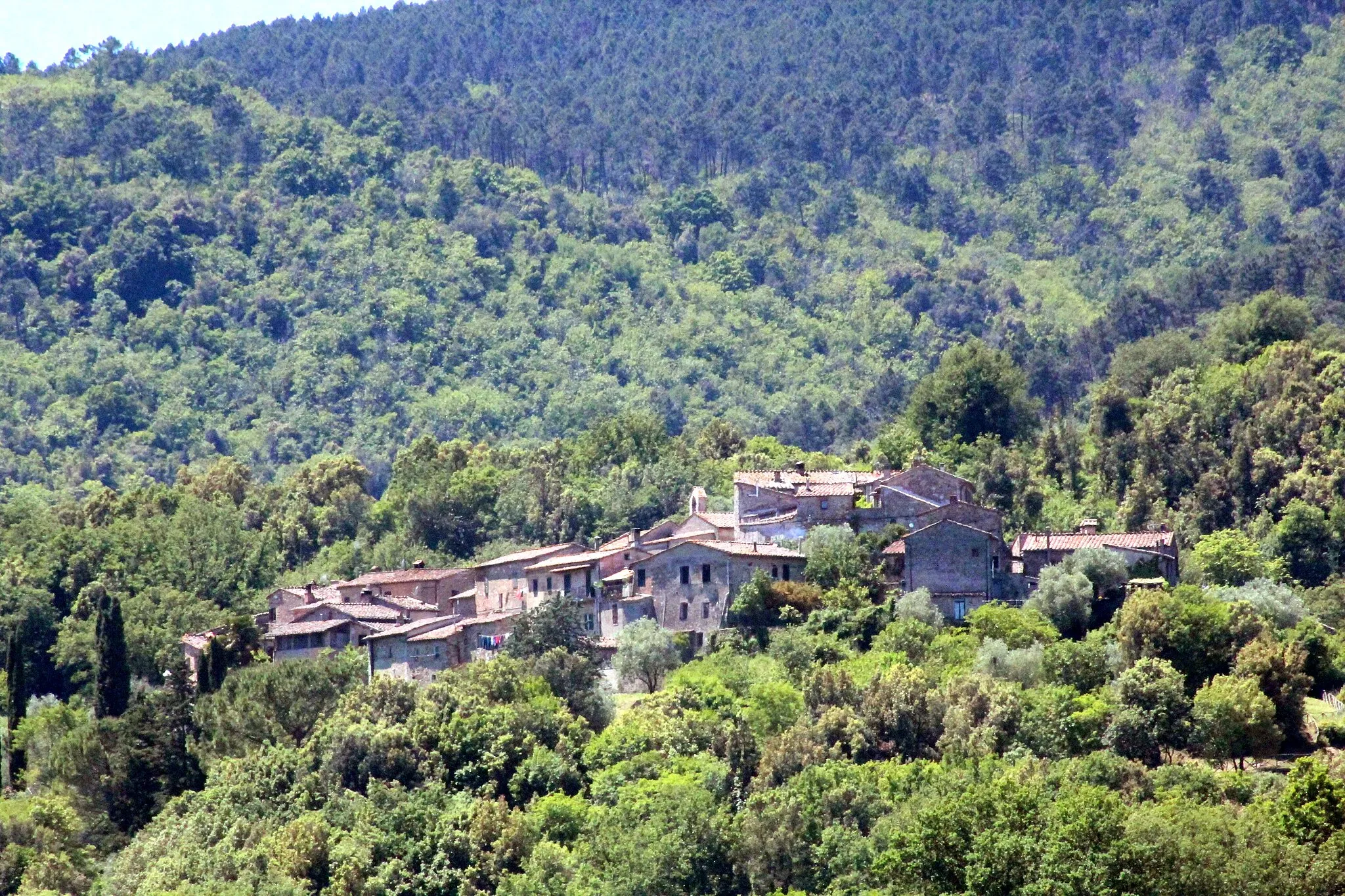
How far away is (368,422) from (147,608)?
254 feet

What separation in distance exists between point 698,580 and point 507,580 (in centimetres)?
963

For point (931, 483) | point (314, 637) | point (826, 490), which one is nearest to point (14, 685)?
point (314, 637)

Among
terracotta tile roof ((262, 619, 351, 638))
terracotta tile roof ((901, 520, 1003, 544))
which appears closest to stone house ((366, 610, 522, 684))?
terracotta tile roof ((262, 619, 351, 638))

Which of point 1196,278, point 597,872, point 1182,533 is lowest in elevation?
point 597,872

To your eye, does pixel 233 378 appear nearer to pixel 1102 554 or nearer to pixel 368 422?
pixel 368 422

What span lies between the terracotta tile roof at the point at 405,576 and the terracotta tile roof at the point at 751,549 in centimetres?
1211

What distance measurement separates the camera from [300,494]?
11525 centimetres

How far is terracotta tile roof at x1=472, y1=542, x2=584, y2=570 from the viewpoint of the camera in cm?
8762

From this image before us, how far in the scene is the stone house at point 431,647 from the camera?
82000mm

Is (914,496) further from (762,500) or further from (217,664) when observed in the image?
(217,664)

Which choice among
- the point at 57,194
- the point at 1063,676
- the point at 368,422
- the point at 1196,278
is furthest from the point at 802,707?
the point at 57,194

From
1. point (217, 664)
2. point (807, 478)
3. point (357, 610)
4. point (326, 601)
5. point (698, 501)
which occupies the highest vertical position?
point (807, 478)

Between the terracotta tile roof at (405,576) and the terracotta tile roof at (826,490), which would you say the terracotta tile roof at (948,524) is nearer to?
the terracotta tile roof at (826,490)

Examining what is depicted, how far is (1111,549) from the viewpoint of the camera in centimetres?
7838
